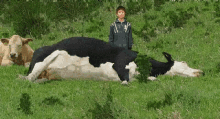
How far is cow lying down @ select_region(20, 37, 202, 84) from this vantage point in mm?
8312

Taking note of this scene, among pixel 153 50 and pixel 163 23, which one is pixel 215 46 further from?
pixel 163 23

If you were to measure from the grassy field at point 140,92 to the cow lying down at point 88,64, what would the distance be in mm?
275

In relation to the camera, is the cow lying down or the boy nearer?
the cow lying down

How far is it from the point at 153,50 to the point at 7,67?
5252 mm

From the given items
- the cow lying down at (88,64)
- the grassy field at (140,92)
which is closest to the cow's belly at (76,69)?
the cow lying down at (88,64)

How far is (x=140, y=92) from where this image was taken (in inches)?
283

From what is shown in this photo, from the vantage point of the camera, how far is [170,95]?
6.27m

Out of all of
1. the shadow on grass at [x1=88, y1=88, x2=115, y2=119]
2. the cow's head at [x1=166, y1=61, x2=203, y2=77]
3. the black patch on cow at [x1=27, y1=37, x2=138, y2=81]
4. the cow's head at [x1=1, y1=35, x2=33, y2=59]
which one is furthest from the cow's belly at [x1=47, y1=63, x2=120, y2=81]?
the shadow on grass at [x1=88, y1=88, x2=115, y2=119]

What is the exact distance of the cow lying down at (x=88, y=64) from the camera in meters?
8.31

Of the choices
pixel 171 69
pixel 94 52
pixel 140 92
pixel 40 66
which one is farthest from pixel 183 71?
pixel 40 66

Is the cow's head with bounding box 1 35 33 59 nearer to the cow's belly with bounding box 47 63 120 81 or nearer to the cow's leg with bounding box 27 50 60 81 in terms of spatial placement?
the cow's leg with bounding box 27 50 60 81

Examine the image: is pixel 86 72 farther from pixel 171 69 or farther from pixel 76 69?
pixel 171 69

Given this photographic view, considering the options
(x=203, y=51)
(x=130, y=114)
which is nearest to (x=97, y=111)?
(x=130, y=114)

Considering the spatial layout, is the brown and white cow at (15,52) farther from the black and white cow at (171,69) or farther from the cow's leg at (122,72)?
the black and white cow at (171,69)
